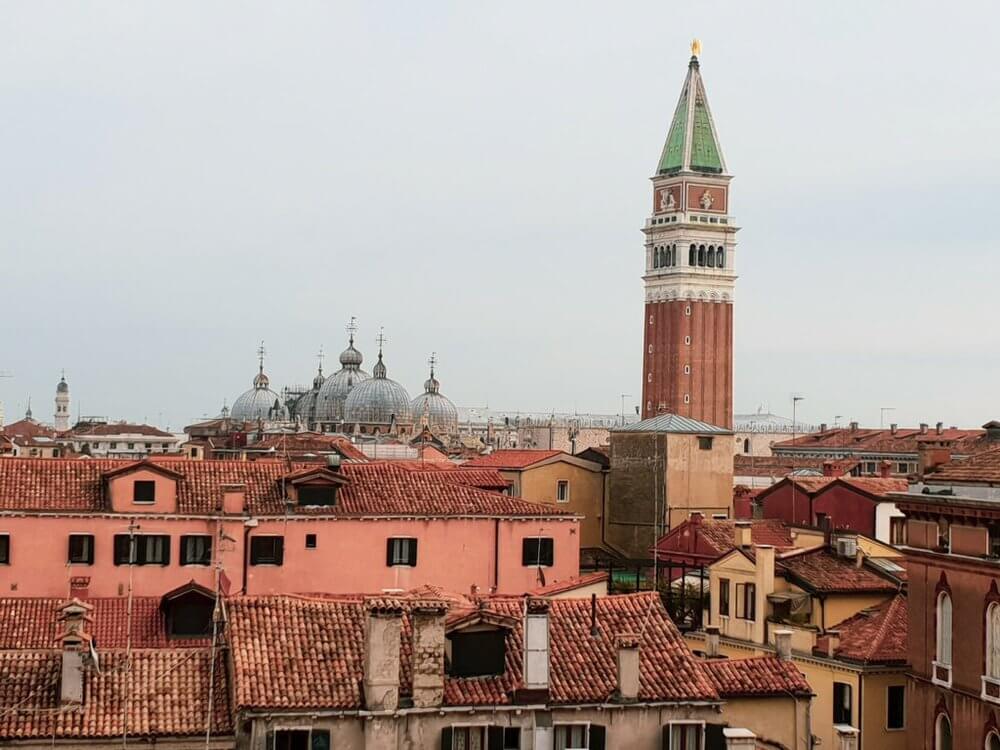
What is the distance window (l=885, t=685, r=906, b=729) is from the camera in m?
23.7

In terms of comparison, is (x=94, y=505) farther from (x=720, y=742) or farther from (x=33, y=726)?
(x=720, y=742)

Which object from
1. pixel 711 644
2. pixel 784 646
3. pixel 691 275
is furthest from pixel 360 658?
pixel 691 275

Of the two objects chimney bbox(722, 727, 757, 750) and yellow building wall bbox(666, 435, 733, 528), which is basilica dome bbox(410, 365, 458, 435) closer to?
yellow building wall bbox(666, 435, 733, 528)

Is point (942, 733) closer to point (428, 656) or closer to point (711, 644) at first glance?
point (711, 644)

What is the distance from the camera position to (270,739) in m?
15.2

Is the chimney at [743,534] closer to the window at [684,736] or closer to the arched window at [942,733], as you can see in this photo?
the arched window at [942,733]

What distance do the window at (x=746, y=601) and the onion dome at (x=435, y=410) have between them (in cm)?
11154

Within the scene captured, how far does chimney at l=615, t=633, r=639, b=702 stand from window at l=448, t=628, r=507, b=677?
3.88 feet

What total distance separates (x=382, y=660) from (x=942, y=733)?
32.8 feet

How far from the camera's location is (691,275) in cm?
10688

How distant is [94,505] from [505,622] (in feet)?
43.0

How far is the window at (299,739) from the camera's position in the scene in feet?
49.7

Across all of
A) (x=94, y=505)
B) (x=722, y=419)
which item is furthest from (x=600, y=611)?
(x=722, y=419)

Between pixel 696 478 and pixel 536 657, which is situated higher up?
pixel 696 478
